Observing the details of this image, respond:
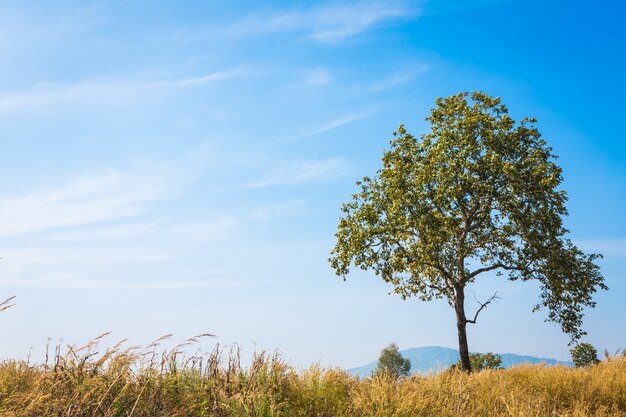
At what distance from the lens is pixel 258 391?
9211 millimetres

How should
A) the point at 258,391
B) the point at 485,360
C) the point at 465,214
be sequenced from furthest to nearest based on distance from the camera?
1. the point at 485,360
2. the point at 465,214
3. the point at 258,391

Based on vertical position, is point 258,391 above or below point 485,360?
above

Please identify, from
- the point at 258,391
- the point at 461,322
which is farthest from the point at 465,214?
the point at 258,391

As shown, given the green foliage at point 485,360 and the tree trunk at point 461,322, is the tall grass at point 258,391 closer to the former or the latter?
the tree trunk at point 461,322

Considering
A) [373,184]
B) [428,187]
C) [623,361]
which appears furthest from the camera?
[373,184]

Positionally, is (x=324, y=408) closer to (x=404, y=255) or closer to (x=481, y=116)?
(x=404, y=255)

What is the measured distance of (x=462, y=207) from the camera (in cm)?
2708

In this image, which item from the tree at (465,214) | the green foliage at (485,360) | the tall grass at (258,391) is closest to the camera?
the tall grass at (258,391)

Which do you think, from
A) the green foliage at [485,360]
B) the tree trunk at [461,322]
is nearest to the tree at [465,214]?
the tree trunk at [461,322]

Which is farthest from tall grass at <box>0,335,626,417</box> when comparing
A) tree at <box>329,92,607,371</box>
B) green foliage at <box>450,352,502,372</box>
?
green foliage at <box>450,352,502,372</box>

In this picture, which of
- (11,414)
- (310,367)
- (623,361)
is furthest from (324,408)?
(623,361)

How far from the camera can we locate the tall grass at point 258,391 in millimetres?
7207

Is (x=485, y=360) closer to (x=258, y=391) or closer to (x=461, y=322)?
(x=461, y=322)

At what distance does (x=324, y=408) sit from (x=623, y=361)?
1194cm
